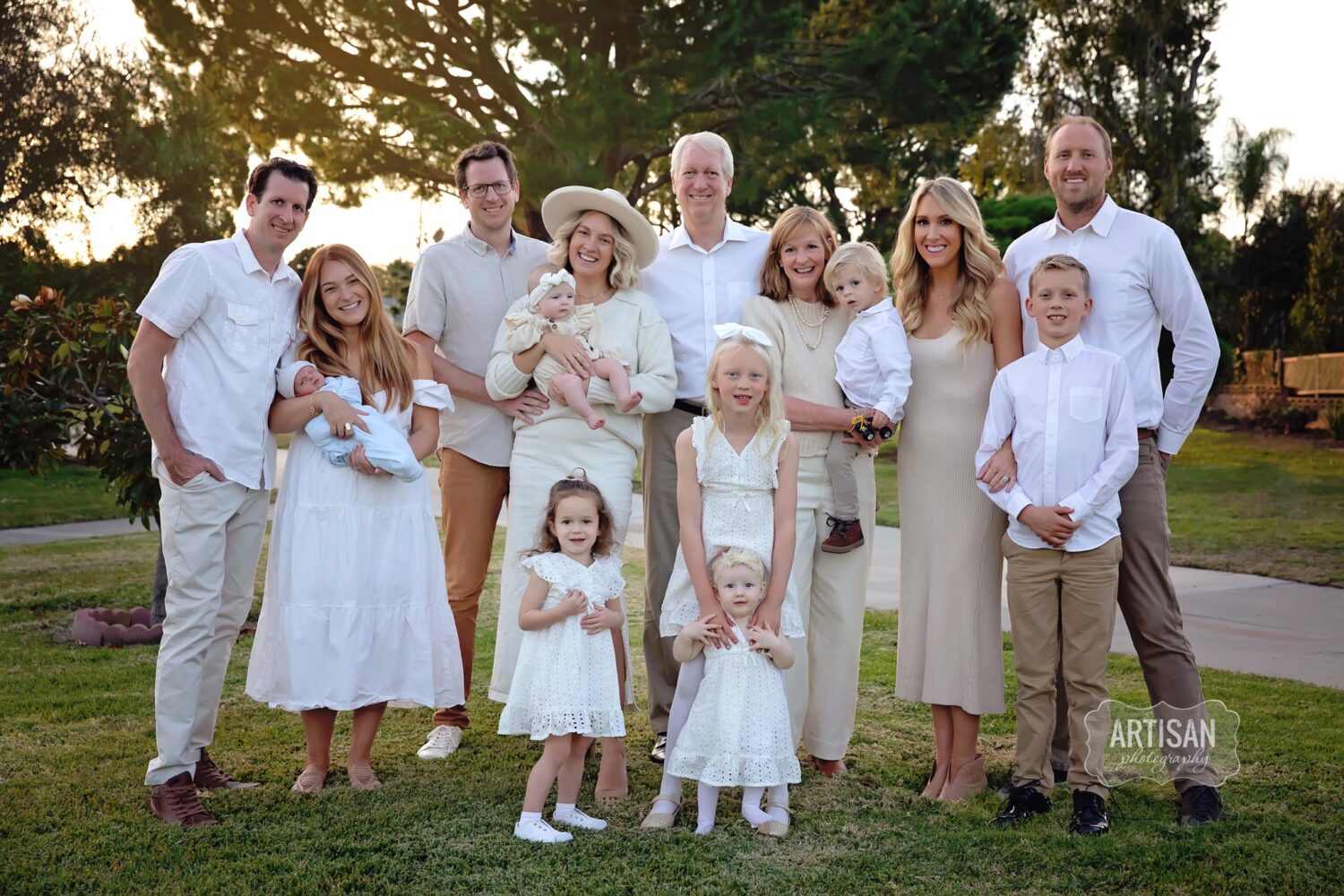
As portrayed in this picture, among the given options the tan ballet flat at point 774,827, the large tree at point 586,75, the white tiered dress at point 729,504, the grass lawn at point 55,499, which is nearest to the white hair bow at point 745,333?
the white tiered dress at point 729,504

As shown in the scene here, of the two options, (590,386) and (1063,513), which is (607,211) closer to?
(590,386)

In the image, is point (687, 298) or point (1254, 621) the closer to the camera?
point (687, 298)

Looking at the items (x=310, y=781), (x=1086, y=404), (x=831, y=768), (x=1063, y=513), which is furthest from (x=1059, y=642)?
(x=310, y=781)

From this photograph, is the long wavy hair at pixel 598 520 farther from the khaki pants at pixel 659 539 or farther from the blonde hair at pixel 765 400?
the khaki pants at pixel 659 539

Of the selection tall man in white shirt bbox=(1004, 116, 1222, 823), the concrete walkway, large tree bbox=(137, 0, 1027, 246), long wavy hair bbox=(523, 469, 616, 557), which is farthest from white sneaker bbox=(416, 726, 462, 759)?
large tree bbox=(137, 0, 1027, 246)

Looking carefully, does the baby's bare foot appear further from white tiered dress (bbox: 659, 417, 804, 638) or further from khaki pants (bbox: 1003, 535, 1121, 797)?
khaki pants (bbox: 1003, 535, 1121, 797)

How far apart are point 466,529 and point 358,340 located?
0.98 m

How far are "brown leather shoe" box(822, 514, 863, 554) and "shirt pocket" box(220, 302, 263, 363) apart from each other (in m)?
2.07

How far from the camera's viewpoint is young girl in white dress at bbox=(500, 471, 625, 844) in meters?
3.86

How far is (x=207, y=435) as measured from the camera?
4.01 meters

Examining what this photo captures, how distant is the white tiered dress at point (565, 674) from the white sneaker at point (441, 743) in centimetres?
93

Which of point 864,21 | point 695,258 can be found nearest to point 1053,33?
point 864,21

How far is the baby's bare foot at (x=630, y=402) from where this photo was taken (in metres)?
4.27

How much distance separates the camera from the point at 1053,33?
28500mm
